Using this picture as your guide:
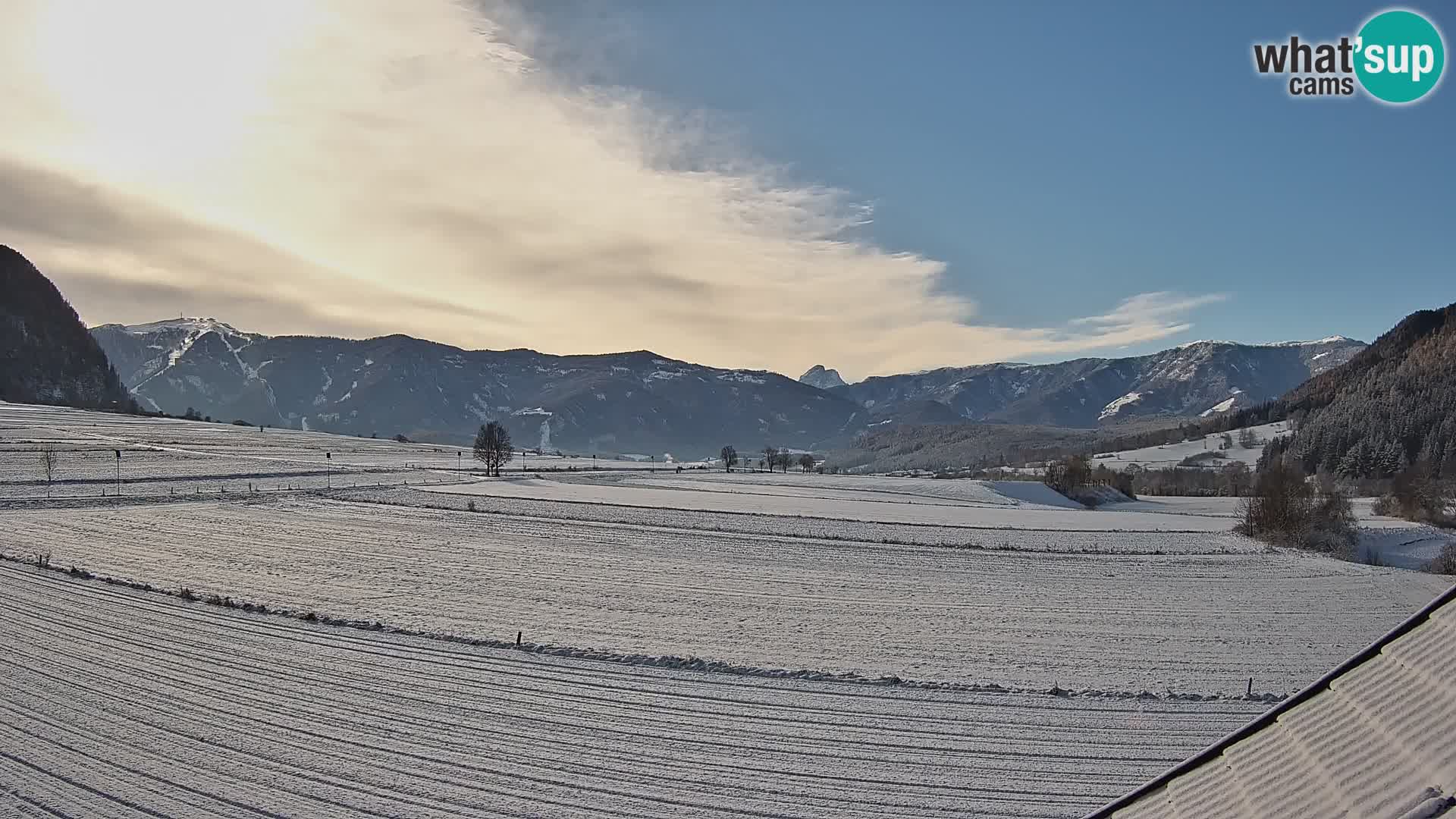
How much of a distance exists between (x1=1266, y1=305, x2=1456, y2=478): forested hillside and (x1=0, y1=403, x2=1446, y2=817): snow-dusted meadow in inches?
4032

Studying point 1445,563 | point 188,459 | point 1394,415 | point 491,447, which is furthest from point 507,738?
point 1394,415

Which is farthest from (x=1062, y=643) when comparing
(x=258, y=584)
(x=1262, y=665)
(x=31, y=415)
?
(x=31, y=415)

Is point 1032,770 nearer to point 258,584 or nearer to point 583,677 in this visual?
point 583,677

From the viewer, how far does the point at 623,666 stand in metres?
18.2

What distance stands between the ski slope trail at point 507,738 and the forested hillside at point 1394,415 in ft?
388

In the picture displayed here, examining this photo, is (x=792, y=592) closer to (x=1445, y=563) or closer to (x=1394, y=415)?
(x=1445, y=563)

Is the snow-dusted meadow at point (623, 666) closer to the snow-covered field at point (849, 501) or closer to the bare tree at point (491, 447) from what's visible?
the snow-covered field at point (849, 501)

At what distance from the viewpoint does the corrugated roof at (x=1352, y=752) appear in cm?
298

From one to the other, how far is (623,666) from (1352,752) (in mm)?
16266

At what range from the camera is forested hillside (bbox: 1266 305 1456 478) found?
426 ft

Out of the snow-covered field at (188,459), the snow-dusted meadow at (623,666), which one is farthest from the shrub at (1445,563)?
the snow-covered field at (188,459)

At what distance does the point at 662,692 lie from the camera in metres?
16.3

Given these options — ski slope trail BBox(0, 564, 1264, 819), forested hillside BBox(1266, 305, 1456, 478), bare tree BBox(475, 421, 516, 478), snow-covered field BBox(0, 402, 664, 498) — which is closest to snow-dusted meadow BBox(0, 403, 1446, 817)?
ski slope trail BBox(0, 564, 1264, 819)

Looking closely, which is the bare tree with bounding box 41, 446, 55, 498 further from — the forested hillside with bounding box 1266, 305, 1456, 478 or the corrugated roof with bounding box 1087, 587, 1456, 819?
the forested hillside with bounding box 1266, 305, 1456, 478
